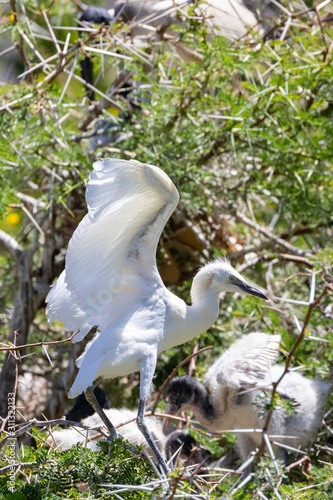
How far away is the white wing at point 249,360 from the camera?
9.46ft

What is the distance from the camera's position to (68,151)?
10.4 feet

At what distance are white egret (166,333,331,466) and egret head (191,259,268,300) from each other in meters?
0.52

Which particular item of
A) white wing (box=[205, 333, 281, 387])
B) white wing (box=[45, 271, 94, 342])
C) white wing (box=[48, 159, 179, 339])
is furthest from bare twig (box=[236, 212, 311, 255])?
white wing (box=[45, 271, 94, 342])

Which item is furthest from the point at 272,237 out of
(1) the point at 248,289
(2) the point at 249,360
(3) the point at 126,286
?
(3) the point at 126,286

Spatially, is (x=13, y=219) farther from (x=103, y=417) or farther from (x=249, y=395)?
(x=103, y=417)

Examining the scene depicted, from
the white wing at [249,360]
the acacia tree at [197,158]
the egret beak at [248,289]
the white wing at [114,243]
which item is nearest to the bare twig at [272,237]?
the acacia tree at [197,158]

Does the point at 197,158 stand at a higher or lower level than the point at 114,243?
lower

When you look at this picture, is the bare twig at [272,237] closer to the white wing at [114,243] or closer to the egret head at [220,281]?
the egret head at [220,281]

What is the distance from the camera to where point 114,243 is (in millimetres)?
2234

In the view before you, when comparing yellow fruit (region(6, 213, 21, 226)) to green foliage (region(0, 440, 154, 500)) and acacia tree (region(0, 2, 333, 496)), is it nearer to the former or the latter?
acacia tree (region(0, 2, 333, 496))

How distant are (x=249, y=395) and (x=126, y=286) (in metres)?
0.96

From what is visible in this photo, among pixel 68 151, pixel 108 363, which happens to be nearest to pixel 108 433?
pixel 108 363

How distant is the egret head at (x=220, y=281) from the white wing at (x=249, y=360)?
52cm

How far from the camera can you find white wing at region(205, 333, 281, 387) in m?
2.88
